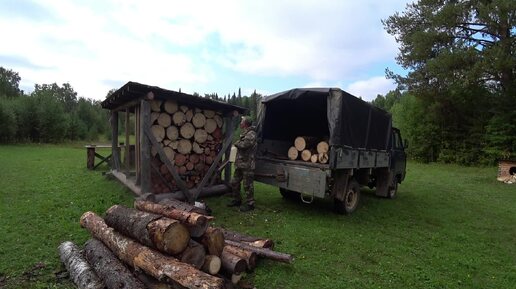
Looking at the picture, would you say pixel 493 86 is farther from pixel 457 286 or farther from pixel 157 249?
pixel 157 249

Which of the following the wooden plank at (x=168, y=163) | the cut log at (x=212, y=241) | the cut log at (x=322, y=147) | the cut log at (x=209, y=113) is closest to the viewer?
the cut log at (x=212, y=241)

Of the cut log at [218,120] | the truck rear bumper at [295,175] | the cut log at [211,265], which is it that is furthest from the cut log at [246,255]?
the cut log at [218,120]

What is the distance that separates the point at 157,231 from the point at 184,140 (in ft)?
13.8

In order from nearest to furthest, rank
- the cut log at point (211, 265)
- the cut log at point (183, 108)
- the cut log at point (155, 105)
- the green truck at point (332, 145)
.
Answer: the cut log at point (211, 265)
the green truck at point (332, 145)
the cut log at point (155, 105)
the cut log at point (183, 108)

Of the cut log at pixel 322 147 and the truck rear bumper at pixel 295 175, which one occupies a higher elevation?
the cut log at pixel 322 147

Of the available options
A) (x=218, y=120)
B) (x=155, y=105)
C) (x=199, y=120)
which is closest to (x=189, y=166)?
(x=199, y=120)

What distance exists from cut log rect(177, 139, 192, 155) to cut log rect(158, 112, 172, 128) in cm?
51

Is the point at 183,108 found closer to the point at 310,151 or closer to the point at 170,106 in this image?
the point at 170,106

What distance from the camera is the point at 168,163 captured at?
7.09 meters

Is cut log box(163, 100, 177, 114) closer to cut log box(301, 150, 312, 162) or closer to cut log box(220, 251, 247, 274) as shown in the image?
cut log box(301, 150, 312, 162)

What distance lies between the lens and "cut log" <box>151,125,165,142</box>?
718 centimetres

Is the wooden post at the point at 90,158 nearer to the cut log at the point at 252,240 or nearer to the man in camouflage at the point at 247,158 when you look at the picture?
the man in camouflage at the point at 247,158

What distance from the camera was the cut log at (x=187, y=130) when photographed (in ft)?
25.2

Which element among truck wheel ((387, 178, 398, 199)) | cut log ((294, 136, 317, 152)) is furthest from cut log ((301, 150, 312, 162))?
truck wheel ((387, 178, 398, 199))
